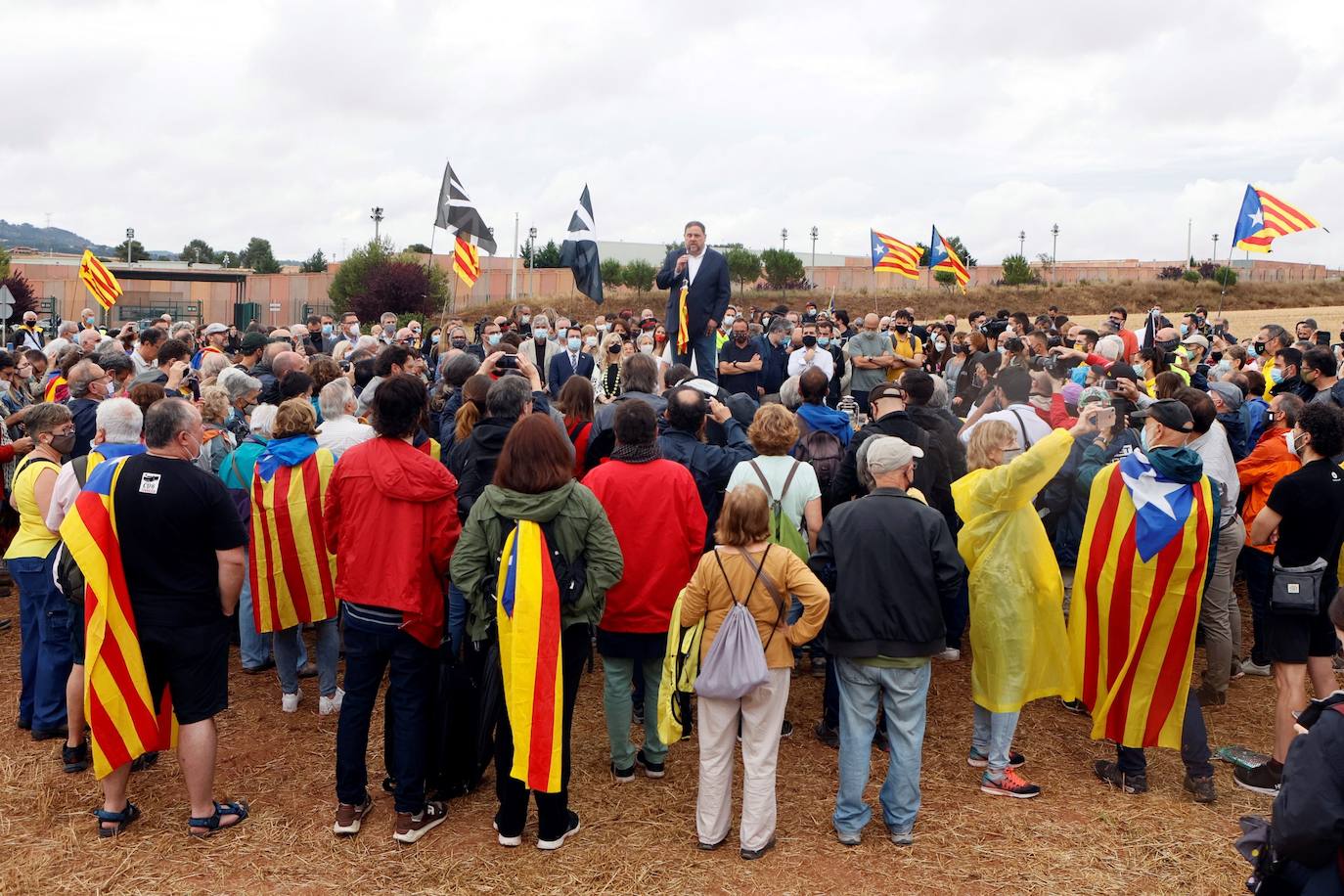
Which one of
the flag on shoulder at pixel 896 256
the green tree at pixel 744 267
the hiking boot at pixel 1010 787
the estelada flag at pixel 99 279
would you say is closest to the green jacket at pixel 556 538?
the hiking boot at pixel 1010 787

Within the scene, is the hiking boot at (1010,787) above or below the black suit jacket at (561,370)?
below

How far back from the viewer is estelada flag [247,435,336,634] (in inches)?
240

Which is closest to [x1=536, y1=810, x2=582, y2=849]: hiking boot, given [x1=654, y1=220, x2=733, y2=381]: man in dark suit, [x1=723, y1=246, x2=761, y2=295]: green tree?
[x1=654, y1=220, x2=733, y2=381]: man in dark suit

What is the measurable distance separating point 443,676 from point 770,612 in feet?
5.42

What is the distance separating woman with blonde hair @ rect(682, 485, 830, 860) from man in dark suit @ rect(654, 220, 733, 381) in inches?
214

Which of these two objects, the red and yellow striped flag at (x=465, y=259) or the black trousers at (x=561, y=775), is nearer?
the black trousers at (x=561, y=775)

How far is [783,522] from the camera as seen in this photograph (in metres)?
5.65

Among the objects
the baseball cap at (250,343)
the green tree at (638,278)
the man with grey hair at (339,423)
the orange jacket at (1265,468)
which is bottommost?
the orange jacket at (1265,468)

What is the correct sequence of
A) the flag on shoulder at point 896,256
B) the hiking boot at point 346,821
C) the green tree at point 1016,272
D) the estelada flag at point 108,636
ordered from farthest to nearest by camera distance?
1. the green tree at point 1016,272
2. the flag on shoulder at point 896,256
3. the hiking boot at point 346,821
4. the estelada flag at point 108,636

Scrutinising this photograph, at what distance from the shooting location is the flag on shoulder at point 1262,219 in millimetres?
15086

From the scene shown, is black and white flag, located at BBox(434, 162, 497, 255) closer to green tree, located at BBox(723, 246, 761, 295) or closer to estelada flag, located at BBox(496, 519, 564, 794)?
estelada flag, located at BBox(496, 519, 564, 794)

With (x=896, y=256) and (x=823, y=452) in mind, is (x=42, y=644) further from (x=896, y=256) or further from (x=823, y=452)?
(x=896, y=256)

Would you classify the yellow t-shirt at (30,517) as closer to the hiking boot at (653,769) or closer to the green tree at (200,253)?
the hiking boot at (653,769)

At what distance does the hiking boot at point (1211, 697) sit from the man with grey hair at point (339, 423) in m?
5.62
